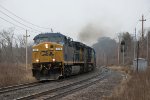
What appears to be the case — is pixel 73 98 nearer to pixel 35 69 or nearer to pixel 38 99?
pixel 38 99

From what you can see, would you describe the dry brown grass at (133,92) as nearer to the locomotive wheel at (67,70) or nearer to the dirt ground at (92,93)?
the dirt ground at (92,93)

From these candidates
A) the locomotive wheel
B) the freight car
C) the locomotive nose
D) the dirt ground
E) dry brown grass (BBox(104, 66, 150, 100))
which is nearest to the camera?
dry brown grass (BBox(104, 66, 150, 100))

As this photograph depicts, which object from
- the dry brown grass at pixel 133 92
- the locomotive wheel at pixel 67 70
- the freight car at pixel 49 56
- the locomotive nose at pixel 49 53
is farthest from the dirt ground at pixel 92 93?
the locomotive wheel at pixel 67 70

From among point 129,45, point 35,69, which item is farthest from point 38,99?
point 129,45

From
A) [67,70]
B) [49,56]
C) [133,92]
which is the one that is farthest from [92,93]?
[67,70]

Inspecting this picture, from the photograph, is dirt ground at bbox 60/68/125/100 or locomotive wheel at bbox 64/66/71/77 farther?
locomotive wheel at bbox 64/66/71/77

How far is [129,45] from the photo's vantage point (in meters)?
108

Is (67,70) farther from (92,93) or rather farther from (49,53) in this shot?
(92,93)

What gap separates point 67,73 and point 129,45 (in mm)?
82452

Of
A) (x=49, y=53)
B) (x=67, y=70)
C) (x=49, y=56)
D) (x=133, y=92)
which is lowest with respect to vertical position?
(x=133, y=92)

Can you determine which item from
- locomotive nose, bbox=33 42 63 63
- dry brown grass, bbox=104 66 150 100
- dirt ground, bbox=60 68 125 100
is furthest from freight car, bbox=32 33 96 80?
dry brown grass, bbox=104 66 150 100

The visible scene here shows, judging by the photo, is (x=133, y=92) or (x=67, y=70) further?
(x=67, y=70)

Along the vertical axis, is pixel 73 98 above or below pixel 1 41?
below

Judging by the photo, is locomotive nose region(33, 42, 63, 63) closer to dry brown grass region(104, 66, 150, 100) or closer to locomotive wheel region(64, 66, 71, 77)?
locomotive wheel region(64, 66, 71, 77)
